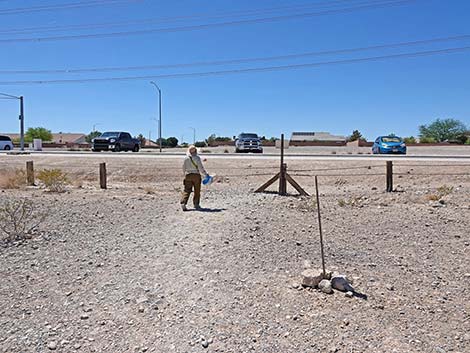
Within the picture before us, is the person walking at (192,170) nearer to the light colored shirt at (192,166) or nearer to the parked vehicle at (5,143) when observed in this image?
the light colored shirt at (192,166)

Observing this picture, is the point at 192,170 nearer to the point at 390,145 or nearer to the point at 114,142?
the point at 390,145

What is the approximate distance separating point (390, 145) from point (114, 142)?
20.8 metres

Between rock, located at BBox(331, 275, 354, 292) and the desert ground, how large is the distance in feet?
0.56

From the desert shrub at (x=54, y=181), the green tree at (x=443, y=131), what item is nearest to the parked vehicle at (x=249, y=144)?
the desert shrub at (x=54, y=181)

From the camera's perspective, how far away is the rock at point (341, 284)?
5066 mm

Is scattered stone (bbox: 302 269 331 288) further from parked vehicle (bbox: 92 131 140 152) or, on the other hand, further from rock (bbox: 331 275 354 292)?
parked vehicle (bbox: 92 131 140 152)

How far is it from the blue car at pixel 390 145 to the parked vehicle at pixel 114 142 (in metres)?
19.5

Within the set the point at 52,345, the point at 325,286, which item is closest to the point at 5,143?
the point at 52,345

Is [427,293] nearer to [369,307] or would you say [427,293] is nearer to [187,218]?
[369,307]

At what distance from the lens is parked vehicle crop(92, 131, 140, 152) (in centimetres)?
3503

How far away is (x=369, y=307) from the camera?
186 inches

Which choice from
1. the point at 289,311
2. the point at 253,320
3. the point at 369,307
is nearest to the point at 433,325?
the point at 369,307

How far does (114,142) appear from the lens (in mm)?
34969

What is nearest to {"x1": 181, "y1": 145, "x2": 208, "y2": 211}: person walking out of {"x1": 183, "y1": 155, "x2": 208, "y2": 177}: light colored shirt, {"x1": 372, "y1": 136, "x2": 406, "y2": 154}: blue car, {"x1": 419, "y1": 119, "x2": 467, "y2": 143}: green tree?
{"x1": 183, "y1": 155, "x2": 208, "y2": 177}: light colored shirt
